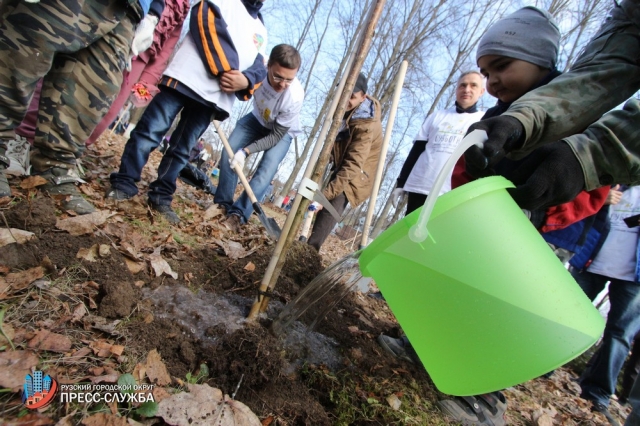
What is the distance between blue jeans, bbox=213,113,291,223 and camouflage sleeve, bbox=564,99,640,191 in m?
2.68

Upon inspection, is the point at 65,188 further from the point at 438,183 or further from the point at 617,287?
the point at 617,287

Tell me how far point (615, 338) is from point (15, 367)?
3.47 meters

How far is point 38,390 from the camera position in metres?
0.83

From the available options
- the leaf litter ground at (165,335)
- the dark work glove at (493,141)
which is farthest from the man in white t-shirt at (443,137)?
the dark work glove at (493,141)

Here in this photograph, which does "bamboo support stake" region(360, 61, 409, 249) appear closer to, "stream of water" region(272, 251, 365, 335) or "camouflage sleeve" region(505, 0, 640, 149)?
"stream of water" region(272, 251, 365, 335)

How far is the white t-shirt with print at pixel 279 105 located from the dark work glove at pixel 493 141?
2.56 m

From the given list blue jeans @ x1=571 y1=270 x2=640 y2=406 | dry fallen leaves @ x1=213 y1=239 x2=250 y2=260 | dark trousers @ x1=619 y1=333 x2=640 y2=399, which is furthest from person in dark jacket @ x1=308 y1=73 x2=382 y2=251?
dark trousers @ x1=619 y1=333 x2=640 y2=399

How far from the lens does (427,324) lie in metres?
A: 0.96

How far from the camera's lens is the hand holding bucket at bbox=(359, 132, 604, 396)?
2.76 ft

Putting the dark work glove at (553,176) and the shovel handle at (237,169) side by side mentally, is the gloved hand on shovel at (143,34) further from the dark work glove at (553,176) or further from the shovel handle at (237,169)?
the dark work glove at (553,176)

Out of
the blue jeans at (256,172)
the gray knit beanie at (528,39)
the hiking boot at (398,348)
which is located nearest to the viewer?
the gray knit beanie at (528,39)

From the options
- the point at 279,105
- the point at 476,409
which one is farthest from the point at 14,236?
the point at 279,105

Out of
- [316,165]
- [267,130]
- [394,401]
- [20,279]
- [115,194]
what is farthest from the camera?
[267,130]

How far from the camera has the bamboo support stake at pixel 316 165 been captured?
5.30 feet
